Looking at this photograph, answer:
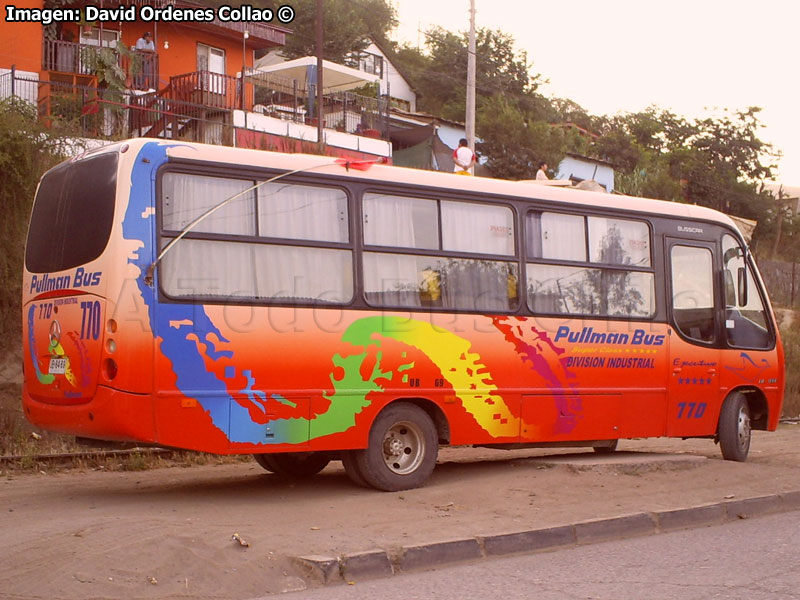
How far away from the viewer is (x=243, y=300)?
9.27 meters

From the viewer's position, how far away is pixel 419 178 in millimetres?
10586

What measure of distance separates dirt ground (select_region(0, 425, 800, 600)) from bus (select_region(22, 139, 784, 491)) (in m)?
0.59

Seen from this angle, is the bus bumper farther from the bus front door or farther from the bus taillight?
the bus front door

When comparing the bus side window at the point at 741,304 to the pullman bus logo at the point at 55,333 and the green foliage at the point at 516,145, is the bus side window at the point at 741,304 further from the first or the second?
the green foliage at the point at 516,145

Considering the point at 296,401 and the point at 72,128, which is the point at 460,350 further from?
the point at 72,128

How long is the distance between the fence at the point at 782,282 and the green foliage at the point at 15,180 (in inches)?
1069

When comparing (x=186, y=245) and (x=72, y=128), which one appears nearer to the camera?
(x=186, y=245)

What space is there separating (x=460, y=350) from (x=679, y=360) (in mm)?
3451

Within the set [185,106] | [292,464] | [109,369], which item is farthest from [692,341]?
[185,106]

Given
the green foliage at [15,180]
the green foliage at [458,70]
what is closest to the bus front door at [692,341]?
the green foliage at [15,180]

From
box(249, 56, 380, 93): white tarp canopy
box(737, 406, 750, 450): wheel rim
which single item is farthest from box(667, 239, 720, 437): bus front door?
box(249, 56, 380, 93): white tarp canopy

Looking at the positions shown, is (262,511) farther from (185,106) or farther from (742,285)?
(185,106)

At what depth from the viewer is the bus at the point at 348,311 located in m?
8.89

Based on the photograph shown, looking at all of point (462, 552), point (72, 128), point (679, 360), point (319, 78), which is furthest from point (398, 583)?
point (319, 78)
